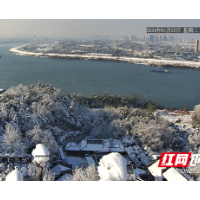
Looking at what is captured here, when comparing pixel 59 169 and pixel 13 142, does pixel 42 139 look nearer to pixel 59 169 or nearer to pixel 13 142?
pixel 13 142

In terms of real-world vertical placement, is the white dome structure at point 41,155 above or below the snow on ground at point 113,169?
above

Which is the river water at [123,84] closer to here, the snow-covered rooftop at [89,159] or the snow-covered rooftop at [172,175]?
the snow-covered rooftop at [89,159]

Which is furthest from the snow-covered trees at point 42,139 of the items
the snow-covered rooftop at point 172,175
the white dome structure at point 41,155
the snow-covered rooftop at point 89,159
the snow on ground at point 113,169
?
the snow-covered rooftop at point 172,175

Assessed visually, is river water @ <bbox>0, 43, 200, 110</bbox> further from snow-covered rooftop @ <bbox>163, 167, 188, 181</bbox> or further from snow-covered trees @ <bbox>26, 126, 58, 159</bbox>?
snow-covered rooftop @ <bbox>163, 167, 188, 181</bbox>

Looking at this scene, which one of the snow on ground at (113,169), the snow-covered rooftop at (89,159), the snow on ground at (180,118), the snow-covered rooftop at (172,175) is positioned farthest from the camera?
the snow on ground at (180,118)

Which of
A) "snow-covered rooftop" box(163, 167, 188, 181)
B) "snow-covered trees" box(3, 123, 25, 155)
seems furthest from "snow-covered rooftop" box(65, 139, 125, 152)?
"snow-covered rooftop" box(163, 167, 188, 181)

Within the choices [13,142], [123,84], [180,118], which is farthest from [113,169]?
[123,84]
